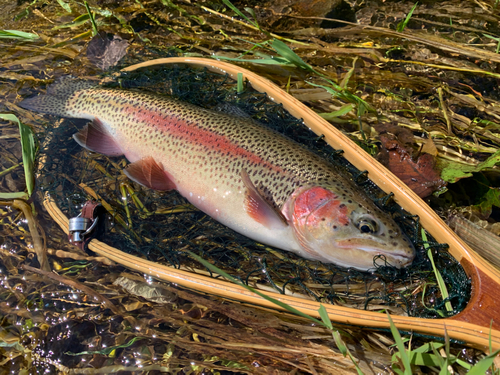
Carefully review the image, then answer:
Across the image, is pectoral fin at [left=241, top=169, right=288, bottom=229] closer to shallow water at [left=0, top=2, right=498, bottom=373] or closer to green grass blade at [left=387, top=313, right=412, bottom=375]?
shallow water at [left=0, top=2, right=498, bottom=373]

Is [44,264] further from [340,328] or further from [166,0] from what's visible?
[166,0]

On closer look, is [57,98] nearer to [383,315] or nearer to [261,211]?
[261,211]

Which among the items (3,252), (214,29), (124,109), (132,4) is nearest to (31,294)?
(3,252)

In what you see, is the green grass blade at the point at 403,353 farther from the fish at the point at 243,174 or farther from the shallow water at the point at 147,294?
the fish at the point at 243,174

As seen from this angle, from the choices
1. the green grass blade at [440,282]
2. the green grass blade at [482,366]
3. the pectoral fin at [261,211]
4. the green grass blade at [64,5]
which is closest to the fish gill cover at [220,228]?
the green grass blade at [440,282]

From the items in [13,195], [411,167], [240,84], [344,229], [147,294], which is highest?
[240,84]

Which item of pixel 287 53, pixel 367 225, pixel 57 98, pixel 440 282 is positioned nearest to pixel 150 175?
pixel 57 98

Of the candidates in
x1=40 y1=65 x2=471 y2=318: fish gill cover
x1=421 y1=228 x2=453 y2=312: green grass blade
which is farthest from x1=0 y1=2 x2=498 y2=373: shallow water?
x1=421 y1=228 x2=453 y2=312: green grass blade
